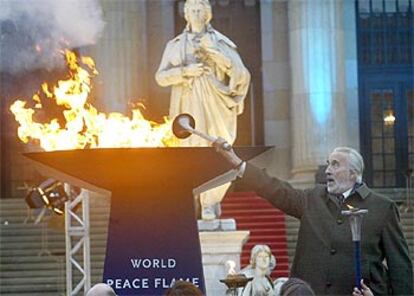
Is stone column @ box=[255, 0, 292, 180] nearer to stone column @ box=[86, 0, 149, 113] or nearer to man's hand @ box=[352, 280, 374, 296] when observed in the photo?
stone column @ box=[86, 0, 149, 113]

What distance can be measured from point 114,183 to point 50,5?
9.25m

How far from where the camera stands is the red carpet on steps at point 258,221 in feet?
55.2

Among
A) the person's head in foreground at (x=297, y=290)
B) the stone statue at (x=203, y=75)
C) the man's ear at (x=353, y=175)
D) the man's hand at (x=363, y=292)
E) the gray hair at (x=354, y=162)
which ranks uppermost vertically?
the stone statue at (x=203, y=75)

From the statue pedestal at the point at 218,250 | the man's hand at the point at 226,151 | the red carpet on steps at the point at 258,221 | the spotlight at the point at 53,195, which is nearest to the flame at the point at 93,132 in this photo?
the man's hand at the point at 226,151

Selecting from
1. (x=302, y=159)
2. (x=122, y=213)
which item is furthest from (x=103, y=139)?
(x=302, y=159)

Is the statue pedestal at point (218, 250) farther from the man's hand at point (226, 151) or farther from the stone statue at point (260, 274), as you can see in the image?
the man's hand at point (226, 151)

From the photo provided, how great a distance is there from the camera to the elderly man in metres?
6.28

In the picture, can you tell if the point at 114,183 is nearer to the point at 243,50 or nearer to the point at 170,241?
the point at 170,241

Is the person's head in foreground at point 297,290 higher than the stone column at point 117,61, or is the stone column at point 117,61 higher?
the stone column at point 117,61

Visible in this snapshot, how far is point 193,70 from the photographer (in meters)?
13.1

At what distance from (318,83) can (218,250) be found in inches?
255

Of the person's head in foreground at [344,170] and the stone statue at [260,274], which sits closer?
the person's head in foreground at [344,170]

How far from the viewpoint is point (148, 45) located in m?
20.6

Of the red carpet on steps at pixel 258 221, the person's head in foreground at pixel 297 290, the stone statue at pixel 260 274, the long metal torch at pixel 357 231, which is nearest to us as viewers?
the person's head in foreground at pixel 297 290
